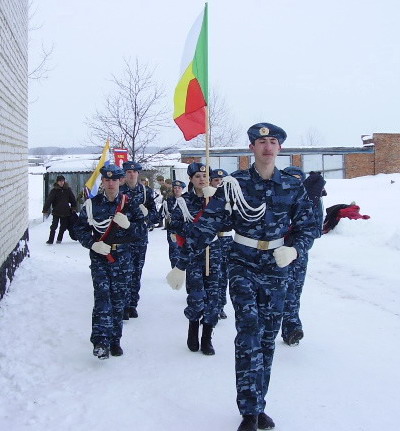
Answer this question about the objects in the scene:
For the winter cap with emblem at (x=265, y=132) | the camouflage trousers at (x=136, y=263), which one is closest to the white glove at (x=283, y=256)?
the winter cap with emblem at (x=265, y=132)

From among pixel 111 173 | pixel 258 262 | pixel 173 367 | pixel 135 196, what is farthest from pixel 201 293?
pixel 135 196

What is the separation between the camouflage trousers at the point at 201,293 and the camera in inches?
220

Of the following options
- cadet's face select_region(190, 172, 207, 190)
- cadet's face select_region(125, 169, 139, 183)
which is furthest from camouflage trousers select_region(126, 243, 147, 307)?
cadet's face select_region(190, 172, 207, 190)

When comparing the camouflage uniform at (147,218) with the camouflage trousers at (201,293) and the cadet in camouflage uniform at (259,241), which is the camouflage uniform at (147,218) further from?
the cadet in camouflage uniform at (259,241)

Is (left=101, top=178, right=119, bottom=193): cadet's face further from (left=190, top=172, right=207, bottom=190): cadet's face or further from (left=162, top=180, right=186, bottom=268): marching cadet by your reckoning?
(left=162, top=180, right=186, bottom=268): marching cadet

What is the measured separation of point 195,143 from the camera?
1695 inches

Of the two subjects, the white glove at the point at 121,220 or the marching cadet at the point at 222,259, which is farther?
the marching cadet at the point at 222,259

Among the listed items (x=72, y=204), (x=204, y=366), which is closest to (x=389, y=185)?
(x=72, y=204)

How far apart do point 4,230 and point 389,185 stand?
22909 mm

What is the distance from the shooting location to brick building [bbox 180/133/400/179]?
35.8 meters

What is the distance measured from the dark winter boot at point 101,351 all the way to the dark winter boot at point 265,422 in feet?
6.32

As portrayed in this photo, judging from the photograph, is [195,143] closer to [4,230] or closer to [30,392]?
[4,230]

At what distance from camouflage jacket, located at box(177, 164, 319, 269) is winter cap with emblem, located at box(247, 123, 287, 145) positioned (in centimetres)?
24

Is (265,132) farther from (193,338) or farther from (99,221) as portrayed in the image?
(193,338)
